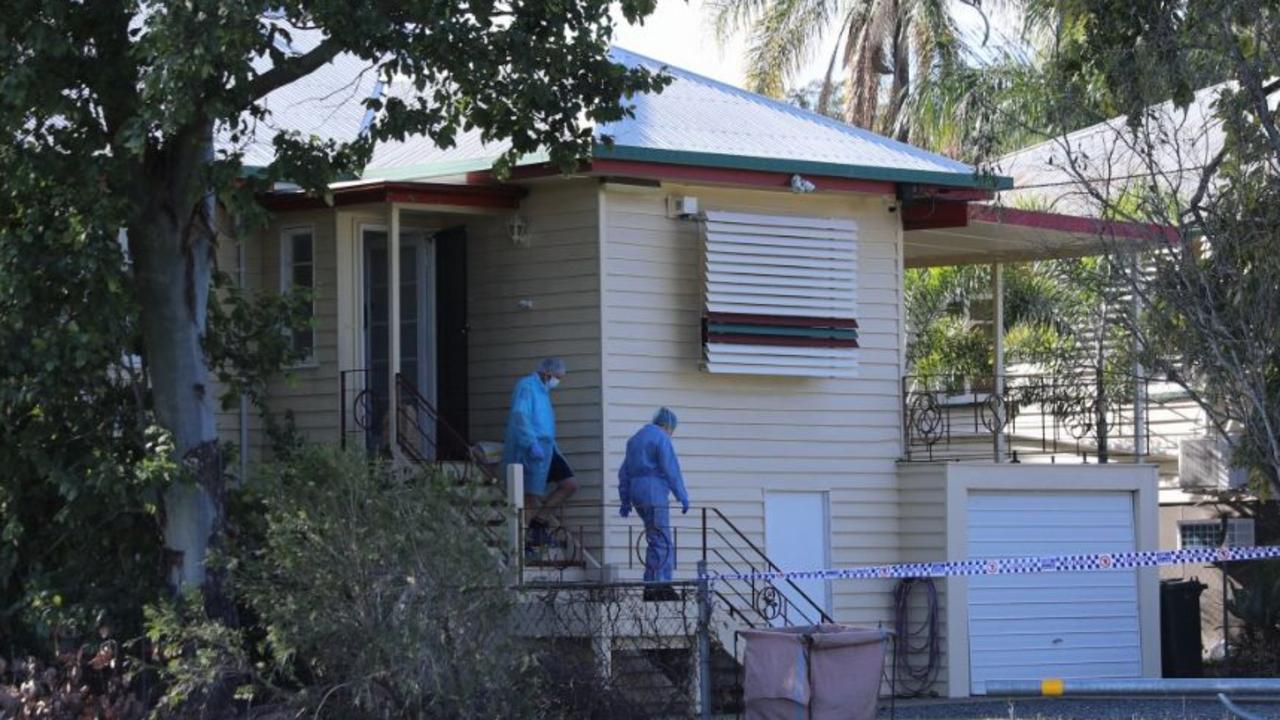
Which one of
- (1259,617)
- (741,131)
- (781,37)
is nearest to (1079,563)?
(741,131)

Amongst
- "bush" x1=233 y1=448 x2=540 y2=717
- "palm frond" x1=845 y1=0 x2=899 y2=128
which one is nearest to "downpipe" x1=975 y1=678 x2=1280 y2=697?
"bush" x1=233 y1=448 x2=540 y2=717

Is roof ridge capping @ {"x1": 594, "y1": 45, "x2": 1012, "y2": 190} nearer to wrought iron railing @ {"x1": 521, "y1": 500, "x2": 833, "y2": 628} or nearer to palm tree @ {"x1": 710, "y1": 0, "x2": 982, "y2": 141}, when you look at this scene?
wrought iron railing @ {"x1": 521, "y1": 500, "x2": 833, "y2": 628}

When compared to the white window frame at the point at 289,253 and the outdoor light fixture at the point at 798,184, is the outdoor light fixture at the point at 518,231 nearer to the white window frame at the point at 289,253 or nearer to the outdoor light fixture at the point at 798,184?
the white window frame at the point at 289,253

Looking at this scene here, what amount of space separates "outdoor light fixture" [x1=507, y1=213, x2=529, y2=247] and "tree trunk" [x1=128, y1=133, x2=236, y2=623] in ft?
14.6

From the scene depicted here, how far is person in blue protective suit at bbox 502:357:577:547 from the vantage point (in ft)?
51.6

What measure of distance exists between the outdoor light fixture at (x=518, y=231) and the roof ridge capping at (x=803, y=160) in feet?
4.14

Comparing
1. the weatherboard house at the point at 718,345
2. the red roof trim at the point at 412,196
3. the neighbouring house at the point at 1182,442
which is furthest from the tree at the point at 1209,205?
A: the red roof trim at the point at 412,196

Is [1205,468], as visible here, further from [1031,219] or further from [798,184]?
[798,184]

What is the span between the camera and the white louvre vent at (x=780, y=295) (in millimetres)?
17219

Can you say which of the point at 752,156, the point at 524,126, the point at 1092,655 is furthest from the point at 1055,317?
the point at 524,126

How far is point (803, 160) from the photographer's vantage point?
17188 mm

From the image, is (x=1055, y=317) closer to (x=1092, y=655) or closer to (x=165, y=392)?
(x=1092, y=655)

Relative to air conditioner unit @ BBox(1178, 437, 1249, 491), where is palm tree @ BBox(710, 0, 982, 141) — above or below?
above

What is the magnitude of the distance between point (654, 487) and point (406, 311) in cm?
370
